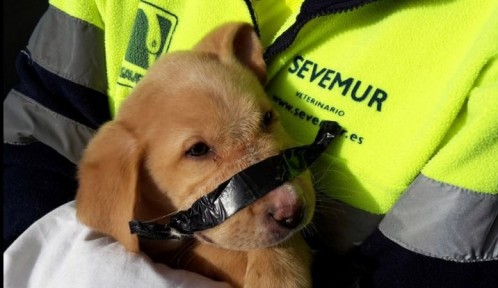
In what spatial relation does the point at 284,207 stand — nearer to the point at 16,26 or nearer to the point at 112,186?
the point at 112,186

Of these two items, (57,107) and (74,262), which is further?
(57,107)

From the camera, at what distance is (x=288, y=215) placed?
121cm

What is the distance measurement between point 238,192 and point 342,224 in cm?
31

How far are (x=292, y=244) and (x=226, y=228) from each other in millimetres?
199

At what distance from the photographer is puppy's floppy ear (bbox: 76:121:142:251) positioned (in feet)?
4.30

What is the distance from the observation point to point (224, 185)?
1.23 meters

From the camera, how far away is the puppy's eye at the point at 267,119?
1347mm

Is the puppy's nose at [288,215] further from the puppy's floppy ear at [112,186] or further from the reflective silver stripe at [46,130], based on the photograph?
the reflective silver stripe at [46,130]

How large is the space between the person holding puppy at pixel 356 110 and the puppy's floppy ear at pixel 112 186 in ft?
0.86

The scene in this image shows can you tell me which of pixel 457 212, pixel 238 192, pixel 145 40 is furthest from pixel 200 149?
pixel 457 212

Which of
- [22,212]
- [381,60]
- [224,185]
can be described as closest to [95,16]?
[22,212]

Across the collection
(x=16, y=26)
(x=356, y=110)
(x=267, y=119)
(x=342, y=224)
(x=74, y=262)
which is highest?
(x=356, y=110)

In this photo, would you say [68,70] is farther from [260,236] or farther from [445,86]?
[445,86]

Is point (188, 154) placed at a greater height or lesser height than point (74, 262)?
greater
